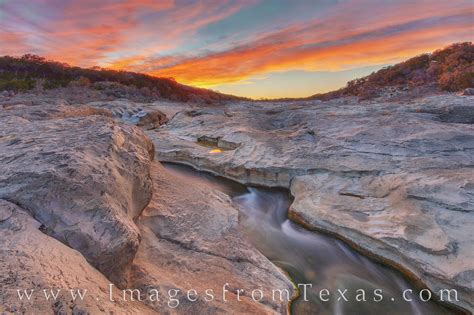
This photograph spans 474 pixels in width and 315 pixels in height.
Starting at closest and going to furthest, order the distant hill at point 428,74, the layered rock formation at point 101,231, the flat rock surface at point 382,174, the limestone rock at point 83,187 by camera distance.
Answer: the layered rock formation at point 101,231 < the limestone rock at point 83,187 < the flat rock surface at point 382,174 < the distant hill at point 428,74

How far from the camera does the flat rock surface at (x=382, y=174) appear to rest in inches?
253

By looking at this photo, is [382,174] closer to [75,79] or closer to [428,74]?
[428,74]

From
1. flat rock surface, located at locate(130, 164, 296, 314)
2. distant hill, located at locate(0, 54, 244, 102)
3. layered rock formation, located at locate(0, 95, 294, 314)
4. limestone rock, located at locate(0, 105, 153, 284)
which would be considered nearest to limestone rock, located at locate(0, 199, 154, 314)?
layered rock formation, located at locate(0, 95, 294, 314)

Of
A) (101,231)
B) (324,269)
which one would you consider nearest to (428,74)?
(324,269)

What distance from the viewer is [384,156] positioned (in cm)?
985

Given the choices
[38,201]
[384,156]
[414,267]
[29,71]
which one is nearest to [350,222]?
[414,267]

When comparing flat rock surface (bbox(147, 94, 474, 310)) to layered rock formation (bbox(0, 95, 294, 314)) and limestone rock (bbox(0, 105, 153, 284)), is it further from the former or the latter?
limestone rock (bbox(0, 105, 153, 284))

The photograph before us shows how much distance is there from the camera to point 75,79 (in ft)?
124

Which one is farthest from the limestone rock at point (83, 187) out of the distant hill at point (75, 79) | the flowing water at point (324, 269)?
the distant hill at point (75, 79)

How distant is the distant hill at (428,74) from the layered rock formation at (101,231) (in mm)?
23087

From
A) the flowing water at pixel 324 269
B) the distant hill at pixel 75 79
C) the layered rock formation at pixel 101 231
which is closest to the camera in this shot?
the layered rock formation at pixel 101 231

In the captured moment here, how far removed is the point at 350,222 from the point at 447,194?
7.36 feet

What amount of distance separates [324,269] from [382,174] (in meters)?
3.70

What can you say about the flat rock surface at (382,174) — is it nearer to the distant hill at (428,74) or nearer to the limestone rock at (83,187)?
the limestone rock at (83,187)
